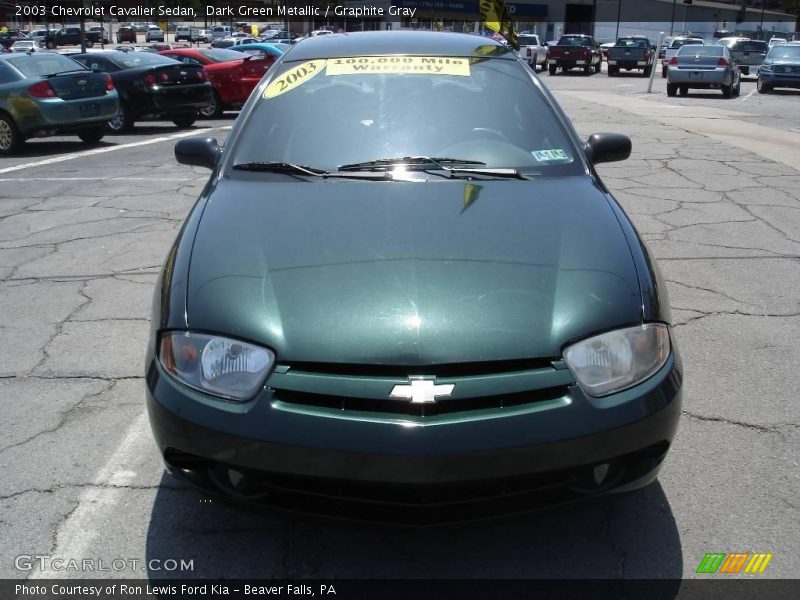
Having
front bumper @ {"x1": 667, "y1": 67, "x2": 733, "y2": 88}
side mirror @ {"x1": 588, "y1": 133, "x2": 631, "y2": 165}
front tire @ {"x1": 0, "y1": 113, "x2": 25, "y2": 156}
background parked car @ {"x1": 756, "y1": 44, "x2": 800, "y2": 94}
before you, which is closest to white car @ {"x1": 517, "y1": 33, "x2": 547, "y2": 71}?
background parked car @ {"x1": 756, "y1": 44, "x2": 800, "y2": 94}

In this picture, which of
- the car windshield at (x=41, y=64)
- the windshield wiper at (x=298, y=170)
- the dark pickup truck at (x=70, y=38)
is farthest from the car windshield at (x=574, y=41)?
the dark pickup truck at (x=70, y=38)

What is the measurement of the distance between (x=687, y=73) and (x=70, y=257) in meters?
20.5

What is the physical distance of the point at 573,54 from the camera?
35188 millimetres

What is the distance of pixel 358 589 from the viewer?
2520 millimetres

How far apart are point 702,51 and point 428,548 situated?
23.2 meters

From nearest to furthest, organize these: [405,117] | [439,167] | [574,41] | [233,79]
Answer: [439,167]
[405,117]
[233,79]
[574,41]

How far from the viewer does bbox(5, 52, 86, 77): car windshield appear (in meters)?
12.6

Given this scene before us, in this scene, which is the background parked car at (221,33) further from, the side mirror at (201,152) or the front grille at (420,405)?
the front grille at (420,405)

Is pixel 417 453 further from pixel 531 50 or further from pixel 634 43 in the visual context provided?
pixel 531 50


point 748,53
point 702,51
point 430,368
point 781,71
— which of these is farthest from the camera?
point 748,53

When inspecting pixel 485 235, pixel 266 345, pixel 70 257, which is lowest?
pixel 70 257

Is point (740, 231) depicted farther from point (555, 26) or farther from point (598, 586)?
point (555, 26)

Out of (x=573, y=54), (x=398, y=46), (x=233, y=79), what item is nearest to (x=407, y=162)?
(x=398, y=46)

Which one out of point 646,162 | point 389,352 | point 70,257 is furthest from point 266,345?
point 646,162
